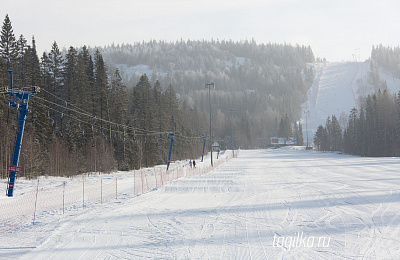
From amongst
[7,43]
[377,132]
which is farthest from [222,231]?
[377,132]

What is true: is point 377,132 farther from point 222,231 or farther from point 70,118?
point 222,231

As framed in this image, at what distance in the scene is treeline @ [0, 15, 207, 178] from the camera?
39375 mm

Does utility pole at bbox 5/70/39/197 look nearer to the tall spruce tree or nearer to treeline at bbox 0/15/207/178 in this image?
treeline at bbox 0/15/207/178

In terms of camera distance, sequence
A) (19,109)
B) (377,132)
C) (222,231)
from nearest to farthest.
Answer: (222,231), (19,109), (377,132)

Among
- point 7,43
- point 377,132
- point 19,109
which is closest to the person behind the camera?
point 19,109

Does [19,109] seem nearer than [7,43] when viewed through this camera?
Yes

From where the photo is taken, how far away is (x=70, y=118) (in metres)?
50.4

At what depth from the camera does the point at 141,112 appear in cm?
7181

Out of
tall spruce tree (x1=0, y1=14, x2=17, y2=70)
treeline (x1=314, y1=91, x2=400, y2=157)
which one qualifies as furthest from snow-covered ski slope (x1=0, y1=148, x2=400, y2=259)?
treeline (x1=314, y1=91, x2=400, y2=157)

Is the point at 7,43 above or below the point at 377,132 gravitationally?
above

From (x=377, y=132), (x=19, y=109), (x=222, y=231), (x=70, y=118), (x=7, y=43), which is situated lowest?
(x=222, y=231)

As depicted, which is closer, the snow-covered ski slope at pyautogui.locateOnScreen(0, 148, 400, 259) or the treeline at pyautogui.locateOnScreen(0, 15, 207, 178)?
the snow-covered ski slope at pyautogui.locateOnScreen(0, 148, 400, 259)

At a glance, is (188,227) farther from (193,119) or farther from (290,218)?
(193,119)

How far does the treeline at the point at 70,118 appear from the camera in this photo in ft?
129
